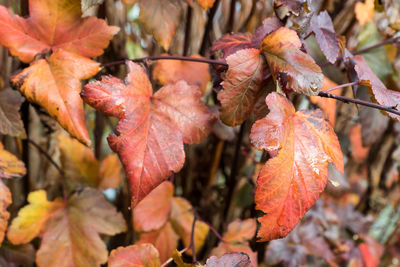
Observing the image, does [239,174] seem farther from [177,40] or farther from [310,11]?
[310,11]

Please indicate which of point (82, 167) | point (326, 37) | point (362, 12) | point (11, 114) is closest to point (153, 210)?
point (82, 167)

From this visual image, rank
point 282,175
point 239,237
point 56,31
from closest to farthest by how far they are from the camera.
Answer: point 282,175 < point 56,31 < point 239,237

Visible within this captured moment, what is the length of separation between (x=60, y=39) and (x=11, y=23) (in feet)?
0.22

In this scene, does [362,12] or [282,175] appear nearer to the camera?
[282,175]

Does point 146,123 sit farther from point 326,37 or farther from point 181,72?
point 326,37

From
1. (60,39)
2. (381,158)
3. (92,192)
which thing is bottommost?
(381,158)

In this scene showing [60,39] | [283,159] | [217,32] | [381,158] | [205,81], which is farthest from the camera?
[381,158]

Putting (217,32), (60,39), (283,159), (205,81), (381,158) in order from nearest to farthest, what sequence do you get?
1. (283,159)
2. (60,39)
3. (205,81)
4. (217,32)
5. (381,158)

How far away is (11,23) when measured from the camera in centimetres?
49

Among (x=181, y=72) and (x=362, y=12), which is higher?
(x=362, y=12)

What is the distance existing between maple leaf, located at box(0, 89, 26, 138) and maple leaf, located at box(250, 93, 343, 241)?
1.20 ft

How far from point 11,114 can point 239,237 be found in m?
0.46

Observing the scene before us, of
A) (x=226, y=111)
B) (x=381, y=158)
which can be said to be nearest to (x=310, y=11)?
(x=226, y=111)

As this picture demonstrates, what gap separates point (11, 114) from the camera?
0.53 m
